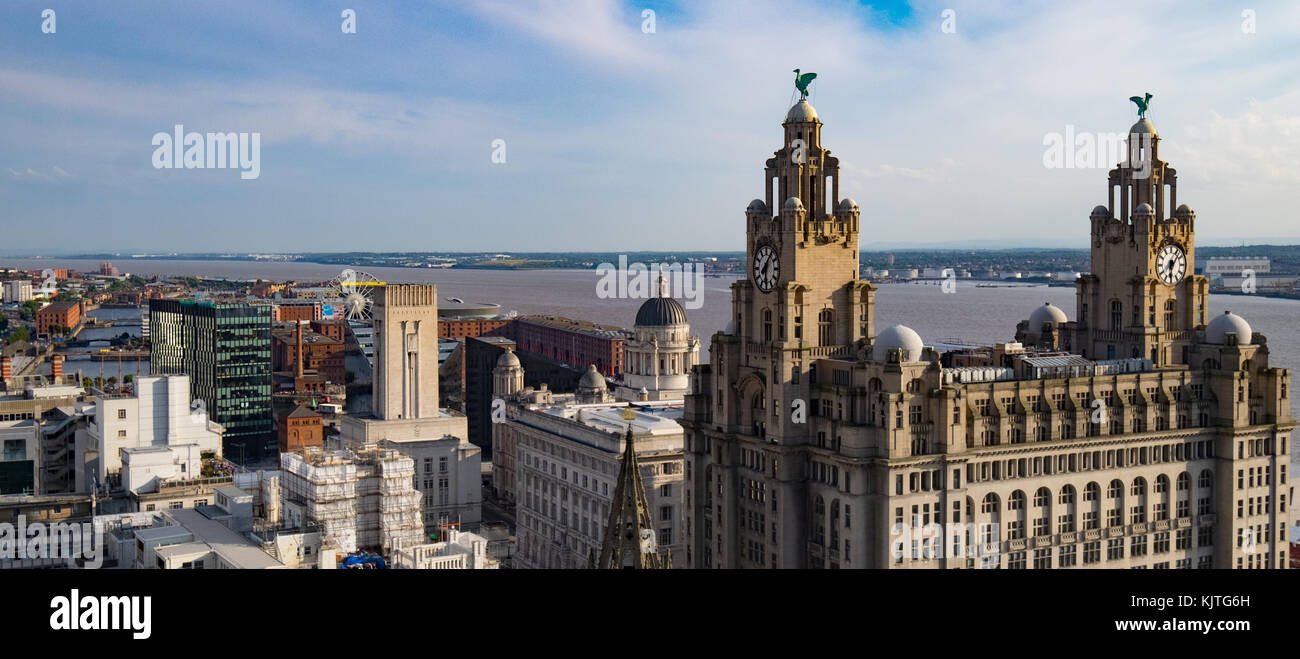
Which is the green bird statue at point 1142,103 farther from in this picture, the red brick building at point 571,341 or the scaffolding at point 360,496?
the red brick building at point 571,341

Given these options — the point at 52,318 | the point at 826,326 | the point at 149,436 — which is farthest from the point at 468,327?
the point at 826,326

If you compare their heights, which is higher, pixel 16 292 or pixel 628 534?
pixel 16 292

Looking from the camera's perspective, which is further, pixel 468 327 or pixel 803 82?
pixel 468 327

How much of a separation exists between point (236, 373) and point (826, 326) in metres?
48.5

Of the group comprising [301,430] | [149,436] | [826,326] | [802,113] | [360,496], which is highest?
[802,113]

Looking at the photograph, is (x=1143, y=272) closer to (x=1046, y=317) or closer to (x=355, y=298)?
(x=1046, y=317)

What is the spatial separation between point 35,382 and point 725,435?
5061 centimetres

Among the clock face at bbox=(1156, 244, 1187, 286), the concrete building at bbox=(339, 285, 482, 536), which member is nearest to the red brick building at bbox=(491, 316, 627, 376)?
the concrete building at bbox=(339, 285, 482, 536)

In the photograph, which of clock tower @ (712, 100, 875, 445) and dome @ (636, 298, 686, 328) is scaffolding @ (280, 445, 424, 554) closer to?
clock tower @ (712, 100, 875, 445)

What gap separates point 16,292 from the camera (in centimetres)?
15062

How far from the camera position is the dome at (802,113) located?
2875 centimetres

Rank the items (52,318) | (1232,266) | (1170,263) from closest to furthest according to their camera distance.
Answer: (1170,263), (1232,266), (52,318)
